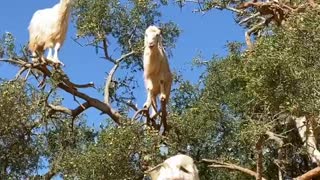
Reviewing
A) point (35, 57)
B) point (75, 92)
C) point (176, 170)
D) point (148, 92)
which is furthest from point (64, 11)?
point (176, 170)

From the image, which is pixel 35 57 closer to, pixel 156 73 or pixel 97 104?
pixel 97 104

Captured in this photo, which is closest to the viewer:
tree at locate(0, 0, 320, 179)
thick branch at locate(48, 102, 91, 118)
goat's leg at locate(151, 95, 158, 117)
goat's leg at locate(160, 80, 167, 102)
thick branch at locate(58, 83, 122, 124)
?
tree at locate(0, 0, 320, 179)

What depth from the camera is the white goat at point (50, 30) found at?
930 cm

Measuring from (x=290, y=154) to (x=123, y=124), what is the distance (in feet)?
9.53

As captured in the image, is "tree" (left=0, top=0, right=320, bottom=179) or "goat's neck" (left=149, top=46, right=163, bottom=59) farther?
"goat's neck" (left=149, top=46, right=163, bottom=59)

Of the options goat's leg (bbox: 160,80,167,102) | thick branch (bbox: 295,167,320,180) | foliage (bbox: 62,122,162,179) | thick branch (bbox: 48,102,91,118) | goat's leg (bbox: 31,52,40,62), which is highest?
goat's leg (bbox: 31,52,40,62)

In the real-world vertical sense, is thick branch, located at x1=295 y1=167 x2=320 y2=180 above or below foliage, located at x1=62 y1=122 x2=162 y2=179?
below

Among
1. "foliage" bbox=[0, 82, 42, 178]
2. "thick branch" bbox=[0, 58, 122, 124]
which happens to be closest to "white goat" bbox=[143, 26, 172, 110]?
"thick branch" bbox=[0, 58, 122, 124]

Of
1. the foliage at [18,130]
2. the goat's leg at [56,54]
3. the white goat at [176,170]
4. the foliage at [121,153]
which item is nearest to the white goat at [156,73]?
the foliage at [121,153]

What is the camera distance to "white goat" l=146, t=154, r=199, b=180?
350 cm

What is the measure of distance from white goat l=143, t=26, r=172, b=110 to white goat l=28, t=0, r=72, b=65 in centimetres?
131

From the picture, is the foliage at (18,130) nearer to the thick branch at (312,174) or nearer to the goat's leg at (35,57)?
the goat's leg at (35,57)

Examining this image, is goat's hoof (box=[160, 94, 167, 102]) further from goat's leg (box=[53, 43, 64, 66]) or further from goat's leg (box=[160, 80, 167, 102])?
goat's leg (box=[53, 43, 64, 66])

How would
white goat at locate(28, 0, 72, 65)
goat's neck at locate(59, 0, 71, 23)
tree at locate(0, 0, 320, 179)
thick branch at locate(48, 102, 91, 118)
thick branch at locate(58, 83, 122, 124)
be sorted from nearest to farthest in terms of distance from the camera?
tree at locate(0, 0, 320, 179) < white goat at locate(28, 0, 72, 65) < goat's neck at locate(59, 0, 71, 23) < thick branch at locate(58, 83, 122, 124) < thick branch at locate(48, 102, 91, 118)
